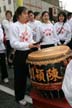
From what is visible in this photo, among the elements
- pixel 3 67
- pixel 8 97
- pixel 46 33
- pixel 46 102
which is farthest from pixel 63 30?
pixel 46 102

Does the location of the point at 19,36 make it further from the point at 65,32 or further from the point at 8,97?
the point at 65,32

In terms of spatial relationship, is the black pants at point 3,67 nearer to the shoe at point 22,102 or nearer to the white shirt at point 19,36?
the shoe at point 22,102

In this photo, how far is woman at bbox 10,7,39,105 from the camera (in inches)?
211

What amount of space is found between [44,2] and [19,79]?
5578 centimetres

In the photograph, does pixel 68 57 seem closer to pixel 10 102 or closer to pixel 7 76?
pixel 10 102

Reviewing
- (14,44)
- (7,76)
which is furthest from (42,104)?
(7,76)

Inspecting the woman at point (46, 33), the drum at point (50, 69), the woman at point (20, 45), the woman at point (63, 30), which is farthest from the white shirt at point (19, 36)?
the woman at point (63, 30)

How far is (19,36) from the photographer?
5398 millimetres

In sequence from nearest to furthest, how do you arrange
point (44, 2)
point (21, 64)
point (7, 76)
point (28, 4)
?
point (21, 64) → point (7, 76) → point (28, 4) → point (44, 2)

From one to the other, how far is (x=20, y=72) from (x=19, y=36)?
651 mm

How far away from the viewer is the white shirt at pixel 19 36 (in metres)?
5.32

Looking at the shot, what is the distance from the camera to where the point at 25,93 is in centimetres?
603

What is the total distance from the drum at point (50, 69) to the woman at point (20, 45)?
434 mm

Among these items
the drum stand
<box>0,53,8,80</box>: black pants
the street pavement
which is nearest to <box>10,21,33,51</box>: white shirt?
the drum stand
